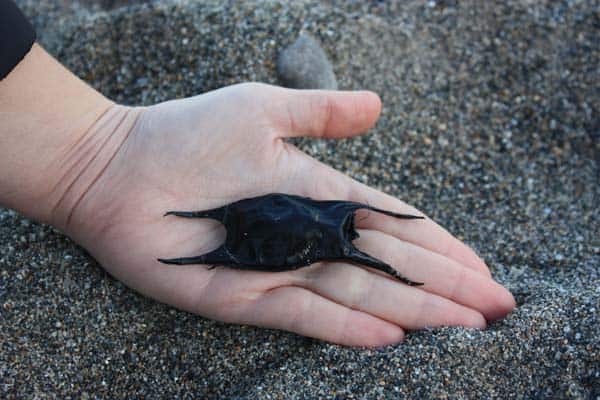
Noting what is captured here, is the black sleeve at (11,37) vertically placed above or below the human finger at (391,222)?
above

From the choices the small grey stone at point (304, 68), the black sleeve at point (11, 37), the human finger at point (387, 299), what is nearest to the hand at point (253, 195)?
the human finger at point (387, 299)

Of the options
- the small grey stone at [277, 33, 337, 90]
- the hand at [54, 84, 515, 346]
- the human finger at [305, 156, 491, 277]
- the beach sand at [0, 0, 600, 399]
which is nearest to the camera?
the beach sand at [0, 0, 600, 399]

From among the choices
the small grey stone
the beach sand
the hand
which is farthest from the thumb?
the small grey stone

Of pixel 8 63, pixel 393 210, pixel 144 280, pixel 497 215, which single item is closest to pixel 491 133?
pixel 497 215

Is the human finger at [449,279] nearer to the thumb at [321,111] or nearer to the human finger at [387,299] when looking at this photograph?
the human finger at [387,299]

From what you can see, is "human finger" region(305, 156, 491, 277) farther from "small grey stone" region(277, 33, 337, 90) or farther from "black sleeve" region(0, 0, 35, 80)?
"black sleeve" region(0, 0, 35, 80)
